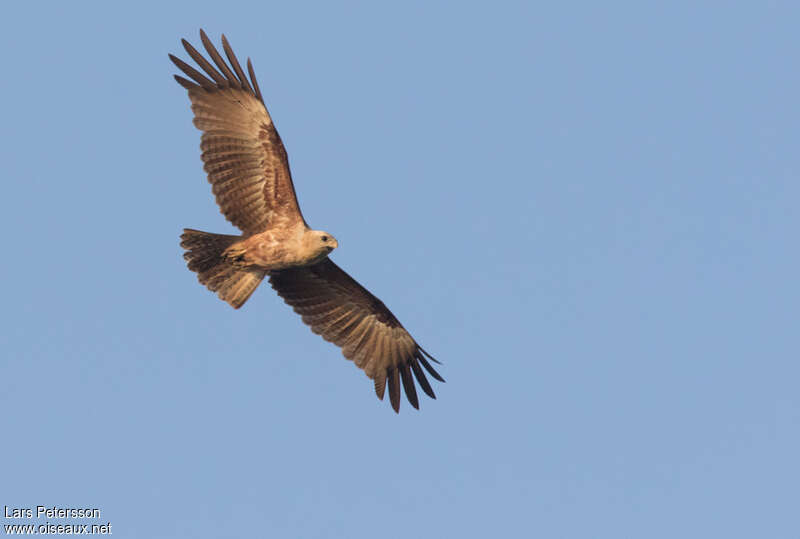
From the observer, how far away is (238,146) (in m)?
15.2

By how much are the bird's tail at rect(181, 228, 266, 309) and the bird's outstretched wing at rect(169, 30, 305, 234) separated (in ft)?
1.45

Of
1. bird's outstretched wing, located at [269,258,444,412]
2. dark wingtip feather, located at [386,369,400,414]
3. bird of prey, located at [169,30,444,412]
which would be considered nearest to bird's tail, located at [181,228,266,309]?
bird of prey, located at [169,30,444,412]

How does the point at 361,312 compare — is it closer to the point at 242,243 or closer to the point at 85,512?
the point at 242,243

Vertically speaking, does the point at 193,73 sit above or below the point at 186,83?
above

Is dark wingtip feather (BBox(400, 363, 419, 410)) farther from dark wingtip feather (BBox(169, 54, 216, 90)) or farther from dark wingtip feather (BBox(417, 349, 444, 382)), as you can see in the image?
dark wingtip feather (BBox(169, 54, 216, 90))

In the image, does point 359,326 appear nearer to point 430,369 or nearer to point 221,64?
point 430,369

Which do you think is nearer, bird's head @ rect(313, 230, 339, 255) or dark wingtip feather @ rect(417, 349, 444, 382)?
bird's head @ rect(313, 230, 339, 255)

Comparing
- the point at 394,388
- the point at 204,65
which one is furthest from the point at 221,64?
the point at 394,388

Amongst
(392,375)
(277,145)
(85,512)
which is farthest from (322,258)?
(85,512)

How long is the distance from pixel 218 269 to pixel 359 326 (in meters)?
2.83

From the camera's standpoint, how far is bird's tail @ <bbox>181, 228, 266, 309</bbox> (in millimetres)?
15203

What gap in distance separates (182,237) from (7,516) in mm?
4485

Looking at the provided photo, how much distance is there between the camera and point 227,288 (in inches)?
610

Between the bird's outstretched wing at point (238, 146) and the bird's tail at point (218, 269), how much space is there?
0.44 meters
